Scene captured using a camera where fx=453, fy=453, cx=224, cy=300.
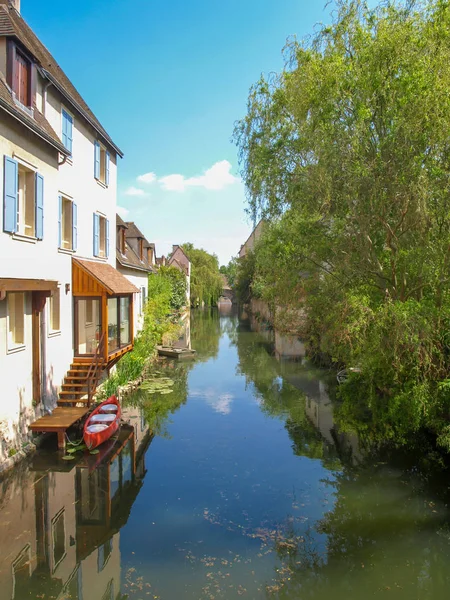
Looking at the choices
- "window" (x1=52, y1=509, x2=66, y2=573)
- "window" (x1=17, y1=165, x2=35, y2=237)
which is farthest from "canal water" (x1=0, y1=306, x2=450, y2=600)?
"window" (x1=17, y1=165, x2=35, y2=237)

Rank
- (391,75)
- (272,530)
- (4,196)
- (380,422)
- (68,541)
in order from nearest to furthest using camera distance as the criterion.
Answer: (68,541), (272,530), (4,196), (391,75), (380,422)

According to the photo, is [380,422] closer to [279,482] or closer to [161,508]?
[279,482]

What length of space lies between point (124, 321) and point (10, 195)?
26.0 ft

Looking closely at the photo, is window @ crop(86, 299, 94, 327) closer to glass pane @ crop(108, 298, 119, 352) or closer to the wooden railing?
glass pane @ crop(108, 298, 119, 352)

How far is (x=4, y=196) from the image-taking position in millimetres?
9625

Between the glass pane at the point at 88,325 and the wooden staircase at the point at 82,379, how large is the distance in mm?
552

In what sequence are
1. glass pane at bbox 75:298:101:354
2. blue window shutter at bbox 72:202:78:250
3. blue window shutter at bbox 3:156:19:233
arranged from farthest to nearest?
1. glass pane at bbox 75:298:101:354
2. blue window shutter at bbox 72:202:78:250
3. blue window shutter at bbox 3:156:19:233

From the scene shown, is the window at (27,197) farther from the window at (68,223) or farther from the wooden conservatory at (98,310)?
the wooden conservatory at (98,310)

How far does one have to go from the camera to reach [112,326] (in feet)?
51.1

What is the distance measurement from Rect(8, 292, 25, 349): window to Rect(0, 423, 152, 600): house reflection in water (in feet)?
9.41

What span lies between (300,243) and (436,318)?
4085 millimetres

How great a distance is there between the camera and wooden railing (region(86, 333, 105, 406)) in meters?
13.6

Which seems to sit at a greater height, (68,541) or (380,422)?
(380,422)

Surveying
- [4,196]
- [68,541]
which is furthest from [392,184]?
[68,541]
